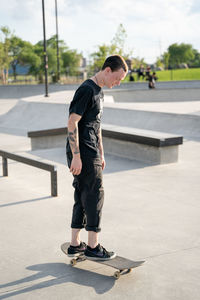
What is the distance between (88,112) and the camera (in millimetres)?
3383

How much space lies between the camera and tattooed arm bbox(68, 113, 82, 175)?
3314mm

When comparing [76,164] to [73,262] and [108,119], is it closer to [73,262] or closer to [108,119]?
[73,262]

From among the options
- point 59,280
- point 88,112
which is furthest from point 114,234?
point 88,112

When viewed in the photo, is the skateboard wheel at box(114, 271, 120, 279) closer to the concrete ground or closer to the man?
the concrete ground

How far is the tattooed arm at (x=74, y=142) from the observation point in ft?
10.9

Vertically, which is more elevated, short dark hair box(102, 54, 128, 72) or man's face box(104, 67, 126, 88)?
short dark hair box(102, 54, 128, 72)

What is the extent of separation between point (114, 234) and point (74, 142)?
160 cm

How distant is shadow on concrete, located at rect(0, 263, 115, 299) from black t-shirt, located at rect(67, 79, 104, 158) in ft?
3.51

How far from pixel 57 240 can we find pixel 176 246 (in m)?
1.28

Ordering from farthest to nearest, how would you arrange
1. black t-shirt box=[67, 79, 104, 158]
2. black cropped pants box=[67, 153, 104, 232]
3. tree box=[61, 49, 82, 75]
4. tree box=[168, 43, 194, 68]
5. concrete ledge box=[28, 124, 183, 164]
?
tree box=[168, 43, 194, 68], tree box=[61, 49, 82, 75], concrete ledge box=[28, 124, 183, 164], black cropped pants box=[67, 153, 104, 232], black t-shirt box=[67, 79, 104, 158]

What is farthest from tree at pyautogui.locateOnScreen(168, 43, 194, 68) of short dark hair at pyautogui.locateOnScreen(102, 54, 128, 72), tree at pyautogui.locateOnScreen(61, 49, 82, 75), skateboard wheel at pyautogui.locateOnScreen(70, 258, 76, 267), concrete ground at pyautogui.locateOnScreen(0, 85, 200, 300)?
skateboard wheel at pyautogui.locateOnScreen(70, 258, 76, 267)

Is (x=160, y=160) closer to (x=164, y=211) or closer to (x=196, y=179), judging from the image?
(x=196, y=179)

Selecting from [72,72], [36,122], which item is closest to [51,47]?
[72,72]

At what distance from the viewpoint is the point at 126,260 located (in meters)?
3.58
